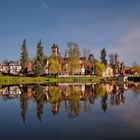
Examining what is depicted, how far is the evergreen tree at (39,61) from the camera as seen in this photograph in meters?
84.9

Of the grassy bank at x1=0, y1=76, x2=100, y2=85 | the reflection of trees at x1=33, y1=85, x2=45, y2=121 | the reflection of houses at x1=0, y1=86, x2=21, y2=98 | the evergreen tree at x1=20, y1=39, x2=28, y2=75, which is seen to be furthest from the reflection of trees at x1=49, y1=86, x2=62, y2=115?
the evergreen tree at x1=20, y1=39, x2=28, y2=75

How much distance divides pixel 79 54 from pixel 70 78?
849cm

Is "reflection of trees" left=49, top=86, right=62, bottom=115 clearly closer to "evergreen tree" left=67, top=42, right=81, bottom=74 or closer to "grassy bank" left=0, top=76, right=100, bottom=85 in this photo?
"grassy bank" left=0, top=76, right=100, bottom=85

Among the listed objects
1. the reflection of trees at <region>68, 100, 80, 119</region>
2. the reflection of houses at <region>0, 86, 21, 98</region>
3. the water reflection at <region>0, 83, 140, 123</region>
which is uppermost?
the reflection of houses at <region>0, 86, 21, 98</region>

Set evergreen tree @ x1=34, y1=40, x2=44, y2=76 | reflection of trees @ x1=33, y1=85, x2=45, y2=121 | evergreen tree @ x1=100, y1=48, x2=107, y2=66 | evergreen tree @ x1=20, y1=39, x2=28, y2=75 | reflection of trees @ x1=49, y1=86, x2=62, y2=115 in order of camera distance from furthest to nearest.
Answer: evergreen tree @ x1=100, y1=48, x2=107, y2=66, evergreen tree @ x1=20, y1=39, x2=28, y2=75, evergreen tree @ x1=34, y1=40, x2=44, y2=76, reflection of trees @ x1=49, y1=86, x2=62, y2=115, reflection of trees @ x1=33, y1=85, x2=45, y2=121

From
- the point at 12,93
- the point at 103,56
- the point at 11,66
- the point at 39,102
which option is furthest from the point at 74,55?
the point at 11,66

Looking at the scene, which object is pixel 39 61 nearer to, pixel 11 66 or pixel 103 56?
pixel 103 56

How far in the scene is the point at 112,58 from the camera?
124 meters

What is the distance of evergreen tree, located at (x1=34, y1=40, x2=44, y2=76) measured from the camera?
278 feet

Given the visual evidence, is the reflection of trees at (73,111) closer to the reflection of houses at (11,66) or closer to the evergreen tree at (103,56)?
the evergreen tree at (103,56)

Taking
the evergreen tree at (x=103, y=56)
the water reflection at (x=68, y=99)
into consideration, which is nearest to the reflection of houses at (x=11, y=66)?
the evergreen tree at (x=103, y=56)

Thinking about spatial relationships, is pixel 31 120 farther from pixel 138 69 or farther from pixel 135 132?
pixel 138 69

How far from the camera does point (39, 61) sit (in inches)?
3516

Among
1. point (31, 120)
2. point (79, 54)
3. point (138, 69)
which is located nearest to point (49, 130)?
point (31, 120)
